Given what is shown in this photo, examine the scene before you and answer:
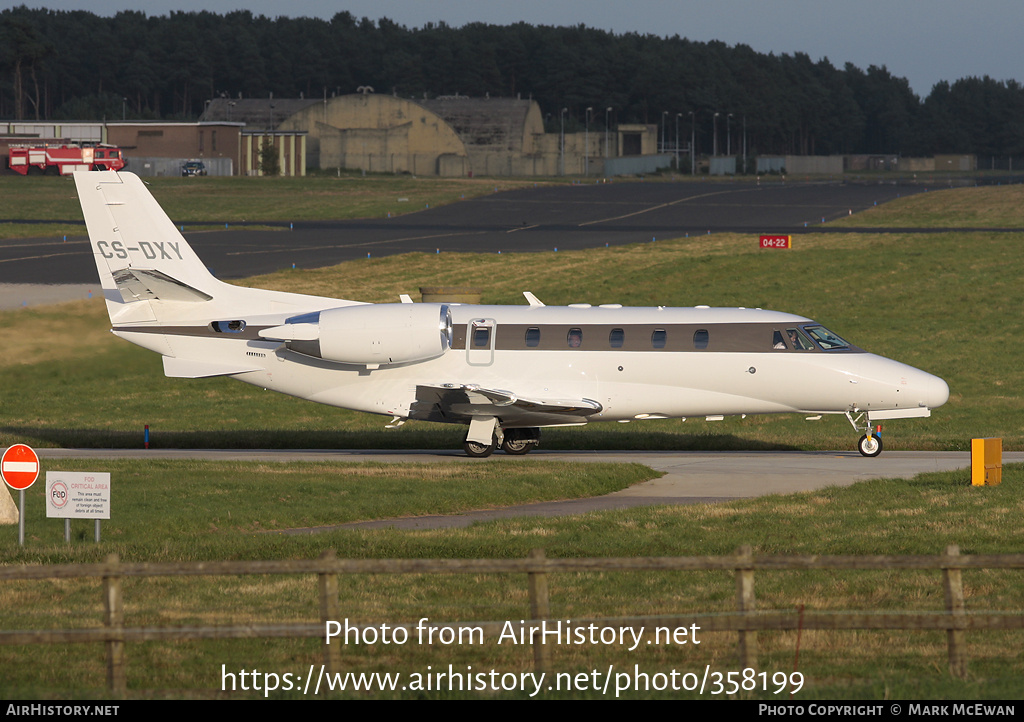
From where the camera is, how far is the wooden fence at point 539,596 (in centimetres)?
1112

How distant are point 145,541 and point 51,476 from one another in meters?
2.09

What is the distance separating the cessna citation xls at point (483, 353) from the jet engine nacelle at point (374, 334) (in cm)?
3

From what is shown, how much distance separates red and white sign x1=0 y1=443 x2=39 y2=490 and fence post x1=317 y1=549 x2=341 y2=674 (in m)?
9.44

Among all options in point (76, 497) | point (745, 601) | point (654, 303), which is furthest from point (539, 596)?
point (654, 303)

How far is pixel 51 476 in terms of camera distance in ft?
62.3

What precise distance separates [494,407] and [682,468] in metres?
4.77

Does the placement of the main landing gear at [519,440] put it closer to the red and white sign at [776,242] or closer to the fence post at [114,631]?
the fence post at [114,631]

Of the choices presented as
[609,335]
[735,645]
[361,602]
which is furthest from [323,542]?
[609,335]

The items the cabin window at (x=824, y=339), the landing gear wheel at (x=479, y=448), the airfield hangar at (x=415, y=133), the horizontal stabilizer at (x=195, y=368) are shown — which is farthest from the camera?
the airfield hangar at (x=415, y=133)

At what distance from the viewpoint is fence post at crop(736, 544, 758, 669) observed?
11.4m

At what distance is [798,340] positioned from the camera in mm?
30391

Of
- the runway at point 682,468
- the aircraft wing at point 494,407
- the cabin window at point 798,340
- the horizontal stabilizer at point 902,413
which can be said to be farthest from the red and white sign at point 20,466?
the horizontal stabilizer at point 902,413

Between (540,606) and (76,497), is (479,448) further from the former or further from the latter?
(540,606)

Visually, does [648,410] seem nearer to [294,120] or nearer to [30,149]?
[30,149]
